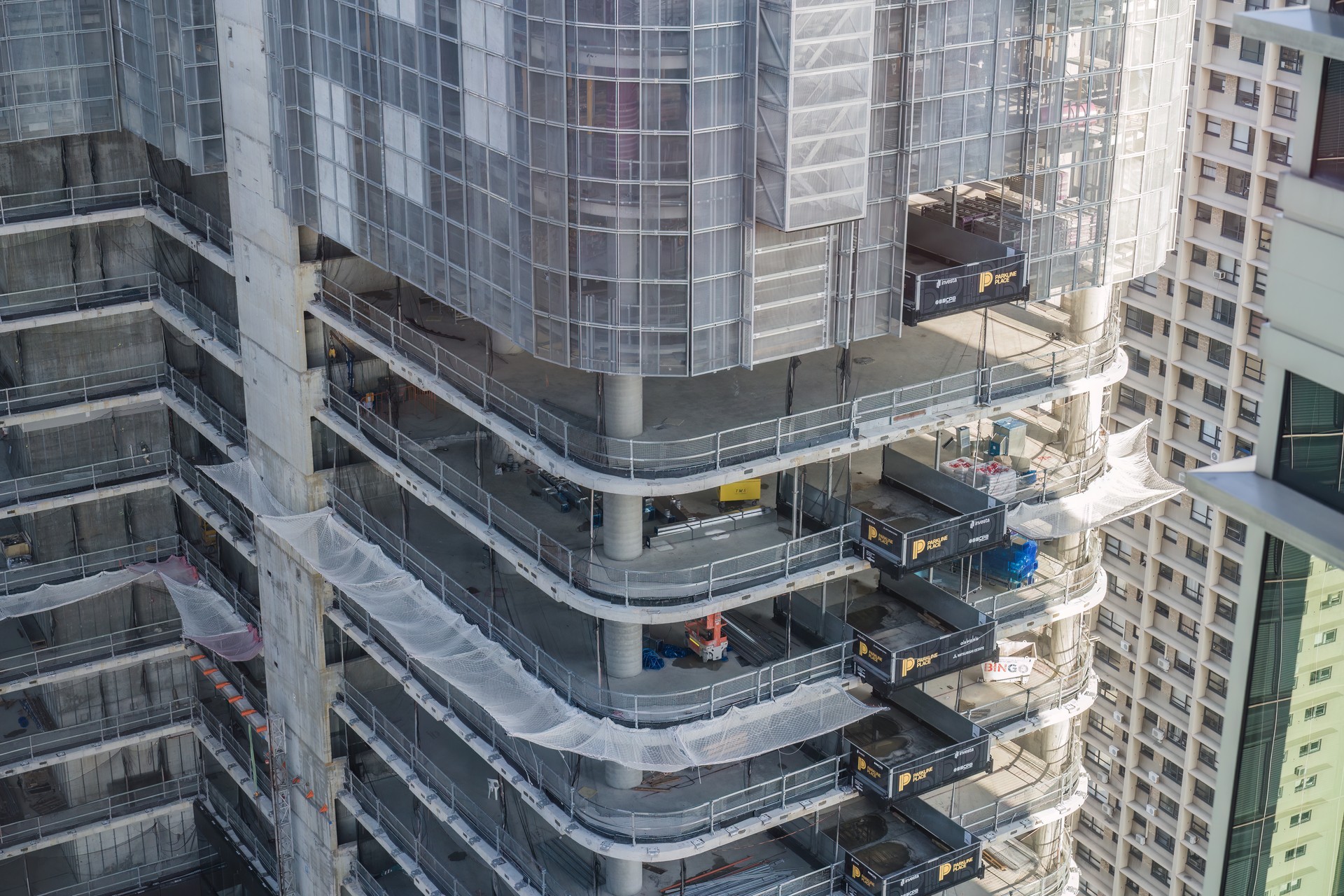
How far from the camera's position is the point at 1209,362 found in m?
77.6

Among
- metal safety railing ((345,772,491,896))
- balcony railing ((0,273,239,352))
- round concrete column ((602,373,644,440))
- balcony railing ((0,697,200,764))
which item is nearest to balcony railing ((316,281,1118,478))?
round concrete column ((602,373,644,440))

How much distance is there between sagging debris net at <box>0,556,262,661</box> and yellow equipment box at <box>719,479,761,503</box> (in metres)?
21.5

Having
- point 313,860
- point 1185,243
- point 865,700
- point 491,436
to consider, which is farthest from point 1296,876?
point 1185,243

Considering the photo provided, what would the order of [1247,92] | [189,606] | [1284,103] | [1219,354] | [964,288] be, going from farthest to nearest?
[1219,354] → [1247,92] → [1284,103] → [189,606] → [964,288]

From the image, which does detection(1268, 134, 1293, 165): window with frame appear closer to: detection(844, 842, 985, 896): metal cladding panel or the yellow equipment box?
the yellow equipment box

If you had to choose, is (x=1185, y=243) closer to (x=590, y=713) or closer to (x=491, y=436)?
(x=491, y=436)

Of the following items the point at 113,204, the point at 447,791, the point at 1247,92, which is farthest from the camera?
the point at 1247,92

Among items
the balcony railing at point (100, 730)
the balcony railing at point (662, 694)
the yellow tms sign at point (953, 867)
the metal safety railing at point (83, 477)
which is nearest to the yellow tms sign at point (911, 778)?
the yellow tms sign at point (953, 867)

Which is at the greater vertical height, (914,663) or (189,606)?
(914,663)

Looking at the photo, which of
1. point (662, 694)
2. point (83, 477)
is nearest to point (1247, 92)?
point (662, 694)

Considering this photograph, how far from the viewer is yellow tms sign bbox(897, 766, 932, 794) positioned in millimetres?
47906

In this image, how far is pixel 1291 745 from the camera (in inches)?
1088

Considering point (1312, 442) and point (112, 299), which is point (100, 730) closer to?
point (112, 299)

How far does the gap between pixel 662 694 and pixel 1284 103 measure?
3857cm
